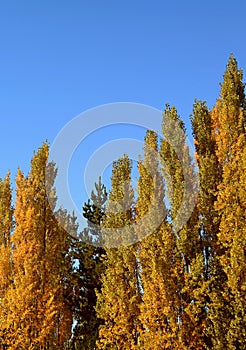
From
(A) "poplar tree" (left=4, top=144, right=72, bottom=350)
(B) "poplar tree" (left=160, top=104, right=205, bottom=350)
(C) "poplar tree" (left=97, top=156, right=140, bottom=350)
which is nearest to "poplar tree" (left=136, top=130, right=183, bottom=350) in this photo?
(B) "poplar tree" (left=160, top=104, right=205, bottom=350)

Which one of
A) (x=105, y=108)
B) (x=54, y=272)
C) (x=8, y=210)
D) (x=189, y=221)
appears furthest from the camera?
(x=8, y=210)

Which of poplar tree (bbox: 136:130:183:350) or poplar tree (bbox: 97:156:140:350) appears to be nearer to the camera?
poplar tree (bbox: 136:130:183:350)

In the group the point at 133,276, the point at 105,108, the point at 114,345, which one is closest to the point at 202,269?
the point at 133,276

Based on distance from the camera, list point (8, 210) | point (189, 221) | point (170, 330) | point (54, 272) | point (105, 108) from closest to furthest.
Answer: point (170, 330) < point (189, 221) < point (105, 108) < point (54, 272) < point (8, 210)

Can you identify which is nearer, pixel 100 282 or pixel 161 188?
pixel 161 188

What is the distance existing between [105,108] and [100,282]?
692cm

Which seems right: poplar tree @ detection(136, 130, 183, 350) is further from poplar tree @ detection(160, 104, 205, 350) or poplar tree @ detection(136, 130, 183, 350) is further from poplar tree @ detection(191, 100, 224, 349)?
poplar tree @ detection(191, 100, 224, 349)

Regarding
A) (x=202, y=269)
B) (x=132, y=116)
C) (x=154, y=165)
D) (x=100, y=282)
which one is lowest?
(x=202, y=269)

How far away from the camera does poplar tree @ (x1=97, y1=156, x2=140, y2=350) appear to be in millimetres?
16484

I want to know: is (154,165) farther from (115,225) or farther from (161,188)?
(115,225)

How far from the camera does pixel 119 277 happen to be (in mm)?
17391

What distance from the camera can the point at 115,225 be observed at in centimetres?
1850

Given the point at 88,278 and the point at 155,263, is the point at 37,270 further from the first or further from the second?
the point at 155,263

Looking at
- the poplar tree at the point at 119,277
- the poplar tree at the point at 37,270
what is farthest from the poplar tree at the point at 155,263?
the poplar tree at the point at 37,270
